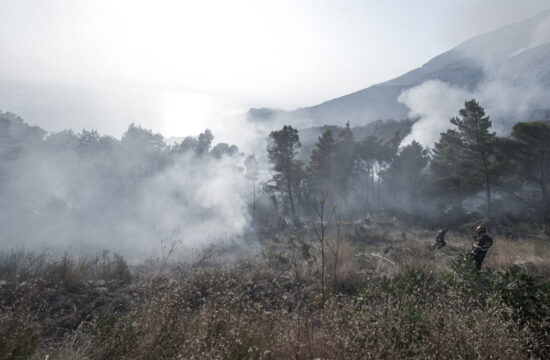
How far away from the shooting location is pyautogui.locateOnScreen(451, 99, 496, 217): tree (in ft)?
75.7

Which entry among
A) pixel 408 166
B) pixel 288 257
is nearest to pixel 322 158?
pixel 408 166

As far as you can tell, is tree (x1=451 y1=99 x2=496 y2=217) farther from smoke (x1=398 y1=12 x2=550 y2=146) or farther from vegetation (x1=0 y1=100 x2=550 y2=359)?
smoke (x1=398 y1=12 x2=550 y2=146)

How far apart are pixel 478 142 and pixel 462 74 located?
11600 centimetres

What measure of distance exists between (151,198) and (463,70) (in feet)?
451

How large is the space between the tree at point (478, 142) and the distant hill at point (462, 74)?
84.5 metres

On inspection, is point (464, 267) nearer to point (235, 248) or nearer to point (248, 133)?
point (235, 248)

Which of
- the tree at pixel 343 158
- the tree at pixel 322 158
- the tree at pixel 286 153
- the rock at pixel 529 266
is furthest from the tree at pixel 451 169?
the rock at pixel 529 266

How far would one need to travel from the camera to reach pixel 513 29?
13800 cm

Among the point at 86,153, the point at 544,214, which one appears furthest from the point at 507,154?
the point at 86,153

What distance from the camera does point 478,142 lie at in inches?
920

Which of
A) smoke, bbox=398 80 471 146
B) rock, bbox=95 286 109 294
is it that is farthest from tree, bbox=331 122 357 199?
rock, bbox=95 286 109 294

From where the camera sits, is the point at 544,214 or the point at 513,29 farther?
the point at 513,29

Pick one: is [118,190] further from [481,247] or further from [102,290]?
[481,247]

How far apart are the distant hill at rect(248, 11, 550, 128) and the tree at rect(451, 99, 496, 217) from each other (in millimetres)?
84476
